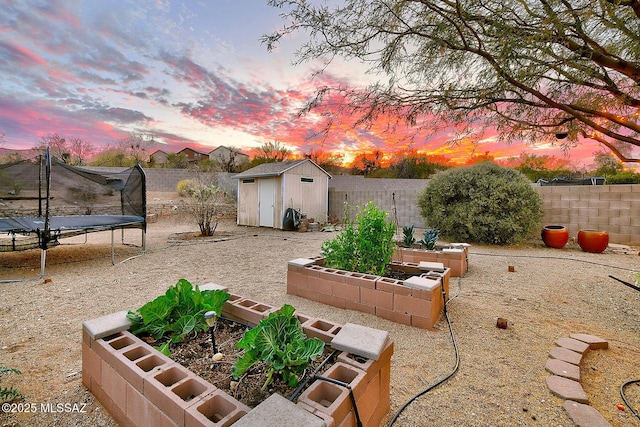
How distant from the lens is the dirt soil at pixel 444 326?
146 cm

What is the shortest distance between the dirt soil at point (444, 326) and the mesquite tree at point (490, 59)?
1.78 metres

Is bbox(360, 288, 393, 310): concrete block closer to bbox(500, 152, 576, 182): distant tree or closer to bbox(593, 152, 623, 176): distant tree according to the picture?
bbox(500, 152, 576, 182): distant tree

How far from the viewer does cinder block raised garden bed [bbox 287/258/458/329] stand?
2.42m

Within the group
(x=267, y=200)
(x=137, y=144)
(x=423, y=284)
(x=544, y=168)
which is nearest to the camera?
(x=423, y=284)

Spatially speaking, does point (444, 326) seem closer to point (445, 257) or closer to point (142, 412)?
point (445, 257)

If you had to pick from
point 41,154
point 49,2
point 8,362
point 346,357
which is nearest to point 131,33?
point 49,2

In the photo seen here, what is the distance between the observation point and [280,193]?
9.96m

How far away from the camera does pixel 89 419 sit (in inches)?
52.6

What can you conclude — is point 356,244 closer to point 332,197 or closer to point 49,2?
point 49,2

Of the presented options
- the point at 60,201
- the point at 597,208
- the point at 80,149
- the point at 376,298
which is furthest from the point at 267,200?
the point at 80,149

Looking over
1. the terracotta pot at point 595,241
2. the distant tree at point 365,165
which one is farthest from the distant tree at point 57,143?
the terracotta pot at point 595,241

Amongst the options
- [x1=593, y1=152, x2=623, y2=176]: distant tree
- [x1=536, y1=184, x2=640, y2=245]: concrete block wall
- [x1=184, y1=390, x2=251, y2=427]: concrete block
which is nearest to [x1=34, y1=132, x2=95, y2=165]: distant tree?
[x1=184, y1=390, x2=251, y2=427]: concrete block

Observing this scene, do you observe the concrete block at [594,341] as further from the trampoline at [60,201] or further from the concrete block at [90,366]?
the trampoline at [60,201]

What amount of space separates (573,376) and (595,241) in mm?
6079
